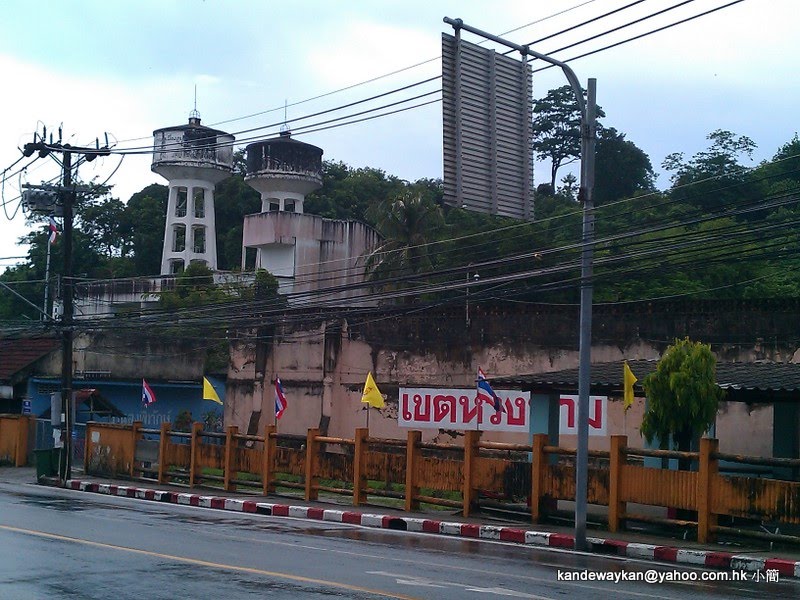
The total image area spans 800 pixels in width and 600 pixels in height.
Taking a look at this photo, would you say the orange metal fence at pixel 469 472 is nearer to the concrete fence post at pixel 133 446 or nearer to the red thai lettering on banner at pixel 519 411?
the concrete fence post at pixel 133 446

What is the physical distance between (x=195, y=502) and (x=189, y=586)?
13.7m

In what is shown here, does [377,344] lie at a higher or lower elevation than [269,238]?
lower

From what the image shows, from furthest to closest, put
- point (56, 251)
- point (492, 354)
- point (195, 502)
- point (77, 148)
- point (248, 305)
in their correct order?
point (56, 251), point (248, 305), point (492, 354), point (77, 148), point (195, 502)

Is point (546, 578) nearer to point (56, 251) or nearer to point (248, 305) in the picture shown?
point (248, 305)

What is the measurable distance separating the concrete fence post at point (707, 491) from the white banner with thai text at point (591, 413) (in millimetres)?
9433

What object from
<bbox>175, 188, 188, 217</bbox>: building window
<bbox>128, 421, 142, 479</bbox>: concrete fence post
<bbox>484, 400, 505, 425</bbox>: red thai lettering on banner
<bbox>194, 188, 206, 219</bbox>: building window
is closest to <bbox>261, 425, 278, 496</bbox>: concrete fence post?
<bbox>128, 421, 142, 479</bbox>: concrete fence post

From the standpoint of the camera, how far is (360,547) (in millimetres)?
15367

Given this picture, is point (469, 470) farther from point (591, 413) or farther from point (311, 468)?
point (591, 413)

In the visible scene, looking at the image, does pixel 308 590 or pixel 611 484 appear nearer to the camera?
pixel 308 590

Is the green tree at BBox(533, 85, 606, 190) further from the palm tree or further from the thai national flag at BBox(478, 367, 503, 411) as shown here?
the thai national flag at BBox(478, 367, 503, 411)

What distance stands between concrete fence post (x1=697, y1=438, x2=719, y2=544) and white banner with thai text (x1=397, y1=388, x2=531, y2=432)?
11.9 metres

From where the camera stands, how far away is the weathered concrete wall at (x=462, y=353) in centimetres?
2798

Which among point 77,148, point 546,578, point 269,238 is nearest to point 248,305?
point 77,148

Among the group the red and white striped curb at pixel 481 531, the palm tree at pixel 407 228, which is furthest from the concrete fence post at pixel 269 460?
the palm tree at pixel 407 228
